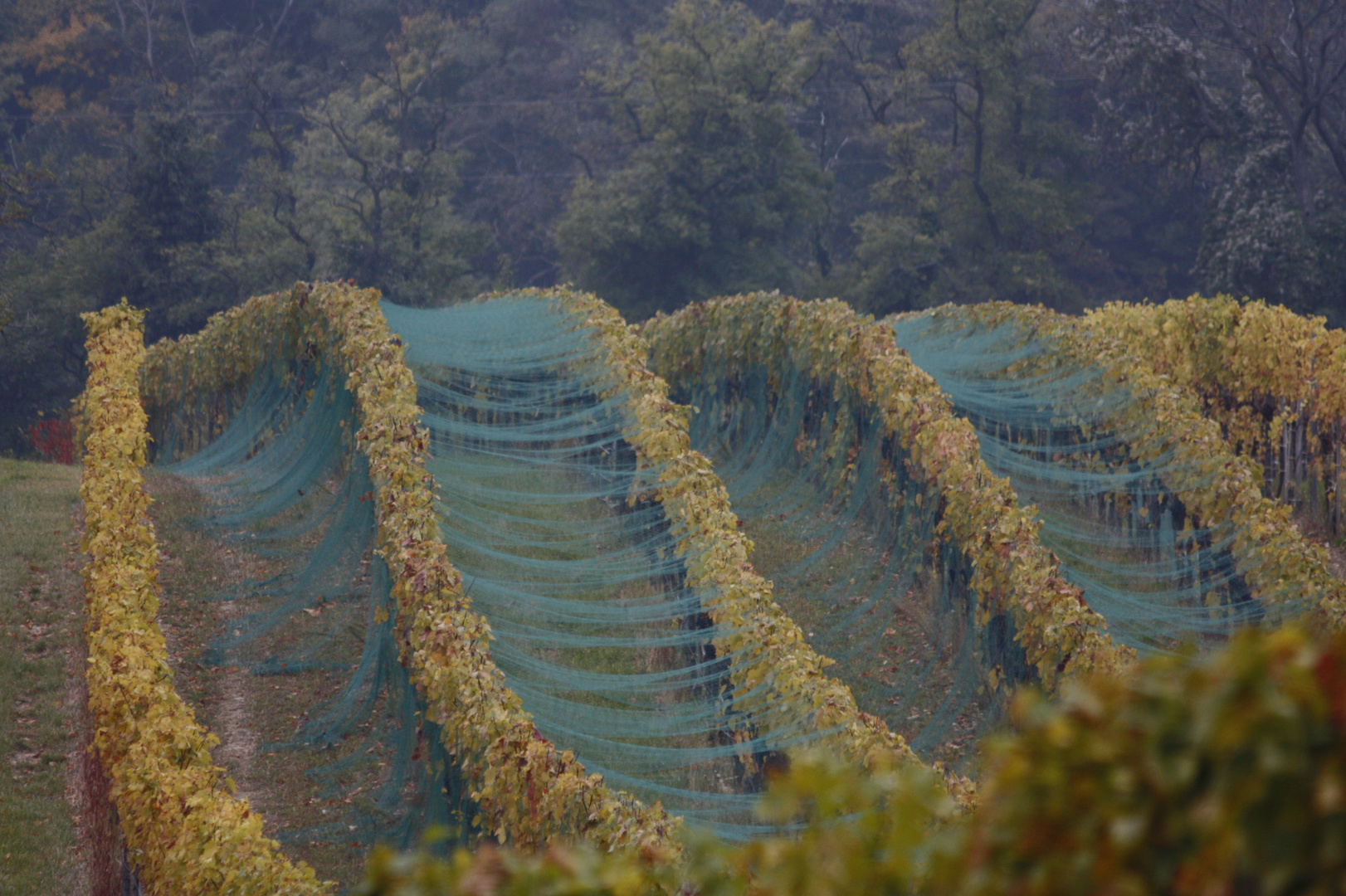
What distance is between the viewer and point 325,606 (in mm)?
12547

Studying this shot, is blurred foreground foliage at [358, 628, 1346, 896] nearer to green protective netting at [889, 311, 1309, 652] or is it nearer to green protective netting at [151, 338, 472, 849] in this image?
green protective netting at [151, 338, 472, 849]

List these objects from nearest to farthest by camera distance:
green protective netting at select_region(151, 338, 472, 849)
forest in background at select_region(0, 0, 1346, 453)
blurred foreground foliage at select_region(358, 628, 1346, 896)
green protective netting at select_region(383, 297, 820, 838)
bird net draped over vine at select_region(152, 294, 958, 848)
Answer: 1. blurred foreground foliage at select_region(358, 628, 1346, 896)
2. green protective netting at select_region(383, 297, 820, 838)
3. bird net draped over vine at select_region(152, 294, 958, 848)
4. green protective netting at select_region(151, 338, 472, 849)
5. forest in background at select_region(0, 0, 1346, 453)

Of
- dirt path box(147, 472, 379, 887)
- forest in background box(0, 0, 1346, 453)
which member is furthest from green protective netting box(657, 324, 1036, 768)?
forest in background box(0, 0, 1346, 453)

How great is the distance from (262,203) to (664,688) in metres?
31.4

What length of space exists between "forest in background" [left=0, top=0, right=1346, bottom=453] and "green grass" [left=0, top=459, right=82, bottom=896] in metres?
13.9

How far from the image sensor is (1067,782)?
1633mm

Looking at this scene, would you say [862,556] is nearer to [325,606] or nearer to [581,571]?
[581,571]

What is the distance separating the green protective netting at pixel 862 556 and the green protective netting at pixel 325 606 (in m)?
4.41

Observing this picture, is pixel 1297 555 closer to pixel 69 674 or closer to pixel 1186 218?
pixel 69 674

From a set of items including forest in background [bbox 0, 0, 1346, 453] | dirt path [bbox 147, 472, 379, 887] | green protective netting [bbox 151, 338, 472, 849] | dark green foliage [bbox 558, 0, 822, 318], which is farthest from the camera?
dark green foliage [bbox 558, 0, 822, 318]

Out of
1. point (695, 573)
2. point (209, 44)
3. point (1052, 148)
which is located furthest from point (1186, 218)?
point (209, 44)

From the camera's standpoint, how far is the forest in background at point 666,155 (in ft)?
94.6

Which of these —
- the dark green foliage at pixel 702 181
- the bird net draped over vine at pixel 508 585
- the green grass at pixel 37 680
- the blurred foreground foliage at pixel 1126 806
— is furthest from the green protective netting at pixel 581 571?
the dark green foliage at pixel 702 181

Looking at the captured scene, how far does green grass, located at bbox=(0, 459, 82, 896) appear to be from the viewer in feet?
26.1
